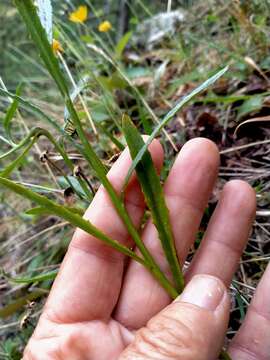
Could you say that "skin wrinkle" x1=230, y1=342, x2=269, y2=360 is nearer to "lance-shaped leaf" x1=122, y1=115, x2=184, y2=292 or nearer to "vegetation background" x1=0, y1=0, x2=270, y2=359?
"vegetation background" x1=0, y1=0, x2=270, y2=359

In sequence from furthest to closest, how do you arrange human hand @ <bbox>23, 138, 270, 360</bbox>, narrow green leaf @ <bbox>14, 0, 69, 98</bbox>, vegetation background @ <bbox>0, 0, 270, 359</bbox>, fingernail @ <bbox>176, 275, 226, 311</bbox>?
vegetation background @ <bbox>0, 0, 270, 359</bbox> < human hand @ <bbox>23, 138, 270, 360</bbox> < fingernail @ <bbox>176, 275, 226, 311</bbox> < narrow green leaf @ <bbox>14, 0, 69, 98</bbox>

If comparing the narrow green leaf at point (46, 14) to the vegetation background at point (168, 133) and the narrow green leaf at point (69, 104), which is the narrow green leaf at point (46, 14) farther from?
the vegetation background at point (168, 133)

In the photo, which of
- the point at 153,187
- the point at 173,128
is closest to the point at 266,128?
the point at 173,128

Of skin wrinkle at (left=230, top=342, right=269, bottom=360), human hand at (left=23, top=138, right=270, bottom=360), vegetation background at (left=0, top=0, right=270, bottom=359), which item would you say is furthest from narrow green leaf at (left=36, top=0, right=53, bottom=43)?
skin wrinkle at (left=230, top=342, right=269, bottom=360)

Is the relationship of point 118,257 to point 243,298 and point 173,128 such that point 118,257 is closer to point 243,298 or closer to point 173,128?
point 243,298

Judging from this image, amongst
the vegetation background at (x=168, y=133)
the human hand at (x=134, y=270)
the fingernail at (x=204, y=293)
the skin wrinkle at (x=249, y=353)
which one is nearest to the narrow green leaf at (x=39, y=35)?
the vegetation background at (x=168, y=133)

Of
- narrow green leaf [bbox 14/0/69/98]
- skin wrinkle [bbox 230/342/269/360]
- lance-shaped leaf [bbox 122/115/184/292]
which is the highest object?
narrow green leaf [bbox 14/0/69/98]
